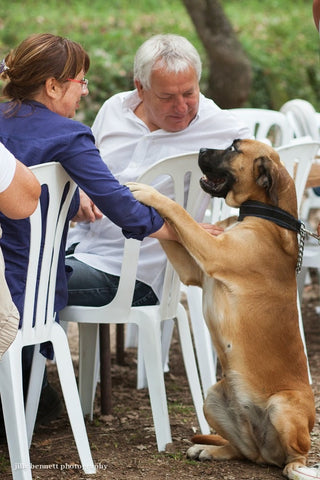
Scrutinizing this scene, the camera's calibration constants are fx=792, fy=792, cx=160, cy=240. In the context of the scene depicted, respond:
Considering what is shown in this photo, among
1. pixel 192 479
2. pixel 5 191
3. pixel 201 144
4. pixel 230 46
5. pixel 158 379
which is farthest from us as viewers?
pixel 230 46

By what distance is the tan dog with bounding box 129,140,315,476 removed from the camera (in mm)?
3229

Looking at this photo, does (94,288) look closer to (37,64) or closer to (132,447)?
(132,447)

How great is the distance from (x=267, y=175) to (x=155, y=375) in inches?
39.8

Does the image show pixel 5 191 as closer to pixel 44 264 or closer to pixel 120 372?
pixel 44 264

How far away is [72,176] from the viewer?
3.08 metres

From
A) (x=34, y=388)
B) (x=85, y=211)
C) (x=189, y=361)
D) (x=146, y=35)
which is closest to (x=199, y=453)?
(x=189, y=361)

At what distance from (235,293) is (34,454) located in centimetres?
119

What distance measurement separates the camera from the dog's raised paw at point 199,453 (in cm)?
346

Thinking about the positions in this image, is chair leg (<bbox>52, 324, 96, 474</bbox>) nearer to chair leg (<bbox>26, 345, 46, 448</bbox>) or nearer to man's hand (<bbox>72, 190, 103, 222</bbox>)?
chair leg (<bbox>26, 345, 46, 448</bbox>)

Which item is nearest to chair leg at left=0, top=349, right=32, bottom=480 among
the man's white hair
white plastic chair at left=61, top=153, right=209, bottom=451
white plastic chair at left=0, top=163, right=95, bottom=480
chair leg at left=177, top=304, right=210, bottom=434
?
white plastic chair at left=0, top=163, right=95, bottom=480

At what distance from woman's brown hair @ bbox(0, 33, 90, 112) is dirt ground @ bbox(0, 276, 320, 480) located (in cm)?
154

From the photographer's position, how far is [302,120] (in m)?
6.67

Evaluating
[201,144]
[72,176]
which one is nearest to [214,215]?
[201,144]

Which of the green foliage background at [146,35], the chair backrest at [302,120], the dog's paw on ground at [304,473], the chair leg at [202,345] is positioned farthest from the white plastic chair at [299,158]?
the green foliage background at [146,35]
